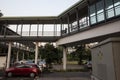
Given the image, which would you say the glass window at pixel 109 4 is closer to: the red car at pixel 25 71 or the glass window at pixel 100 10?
the glass window at pixel 100 10

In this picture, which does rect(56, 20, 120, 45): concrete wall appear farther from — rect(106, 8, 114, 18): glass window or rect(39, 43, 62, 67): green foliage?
rect(39, 43, 62, 67): green foliage

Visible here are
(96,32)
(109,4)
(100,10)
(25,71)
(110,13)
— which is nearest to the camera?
(110,13)

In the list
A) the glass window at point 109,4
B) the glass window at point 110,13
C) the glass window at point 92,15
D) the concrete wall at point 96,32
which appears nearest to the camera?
the concrete wall at point 96,32

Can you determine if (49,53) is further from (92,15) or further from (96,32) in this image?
(96,32)

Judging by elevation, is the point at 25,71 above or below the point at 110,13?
below

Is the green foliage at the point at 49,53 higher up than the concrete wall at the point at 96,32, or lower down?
lower down

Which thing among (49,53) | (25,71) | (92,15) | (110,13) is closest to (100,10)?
(92,15)

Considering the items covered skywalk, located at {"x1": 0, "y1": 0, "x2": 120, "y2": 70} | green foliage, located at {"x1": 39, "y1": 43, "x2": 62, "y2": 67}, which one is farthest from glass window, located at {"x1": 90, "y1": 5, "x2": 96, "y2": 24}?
green foliage, located at {"x1": 39, "y1": 43, "x2": 62, "y2": 67}

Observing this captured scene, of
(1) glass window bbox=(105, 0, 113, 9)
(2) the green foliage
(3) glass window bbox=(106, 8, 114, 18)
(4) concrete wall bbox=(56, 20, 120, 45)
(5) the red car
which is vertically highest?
(1) glass window bbox=(105, 0, 113, 9)

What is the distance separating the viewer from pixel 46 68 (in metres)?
26.0

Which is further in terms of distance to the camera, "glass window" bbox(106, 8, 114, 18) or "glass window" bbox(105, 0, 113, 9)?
"glass window" bbox(105, 0, 113, 9)

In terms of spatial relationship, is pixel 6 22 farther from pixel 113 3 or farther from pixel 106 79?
pixel 106 79

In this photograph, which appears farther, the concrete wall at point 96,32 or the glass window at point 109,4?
the glass window at point 109,4

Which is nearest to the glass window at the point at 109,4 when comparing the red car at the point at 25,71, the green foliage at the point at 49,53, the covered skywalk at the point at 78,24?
the covered skywalk at the point at 78,24
